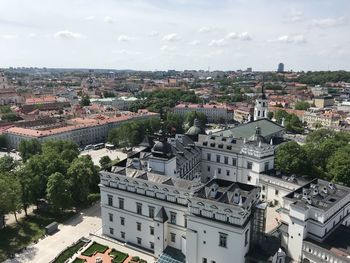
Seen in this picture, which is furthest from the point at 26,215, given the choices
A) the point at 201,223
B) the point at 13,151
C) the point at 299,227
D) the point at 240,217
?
the point at 13,151

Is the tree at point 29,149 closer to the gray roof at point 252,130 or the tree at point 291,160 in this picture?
the gray roof at point 252,130

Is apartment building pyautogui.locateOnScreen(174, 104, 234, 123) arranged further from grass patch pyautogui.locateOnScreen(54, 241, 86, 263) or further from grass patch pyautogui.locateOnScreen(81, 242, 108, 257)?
grass patch pyautogui.locateOnScreen(54, 241, 86, 263)

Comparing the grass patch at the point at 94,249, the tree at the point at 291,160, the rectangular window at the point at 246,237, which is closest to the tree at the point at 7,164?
Result: the grass patch at the point at 94,249

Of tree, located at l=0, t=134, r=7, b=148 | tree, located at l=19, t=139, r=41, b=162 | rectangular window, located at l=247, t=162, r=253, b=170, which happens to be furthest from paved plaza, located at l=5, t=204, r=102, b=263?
tree, located at l=0, t=134, r=7, b=148

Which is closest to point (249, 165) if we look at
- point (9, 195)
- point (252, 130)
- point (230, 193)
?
point (252, 130)

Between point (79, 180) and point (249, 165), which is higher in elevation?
point (249, 165)

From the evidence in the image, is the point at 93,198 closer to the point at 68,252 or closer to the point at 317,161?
the point at 68,252

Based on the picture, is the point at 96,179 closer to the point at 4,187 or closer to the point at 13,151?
the point at 4,187
